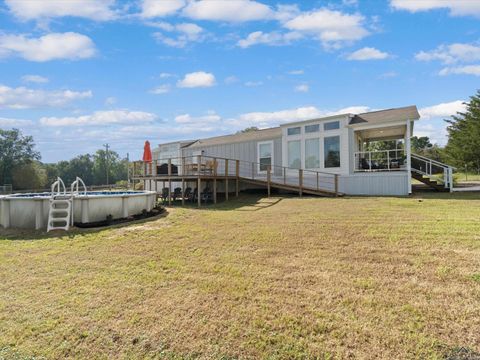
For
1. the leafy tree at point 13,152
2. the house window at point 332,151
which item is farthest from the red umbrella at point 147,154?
the leafy tree at point 13,152

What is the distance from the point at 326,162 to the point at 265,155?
3324 millimetres

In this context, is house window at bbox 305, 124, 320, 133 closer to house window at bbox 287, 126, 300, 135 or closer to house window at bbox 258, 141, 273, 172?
house window at bbox 287, 126, 300, 135

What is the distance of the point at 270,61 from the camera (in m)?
16.1

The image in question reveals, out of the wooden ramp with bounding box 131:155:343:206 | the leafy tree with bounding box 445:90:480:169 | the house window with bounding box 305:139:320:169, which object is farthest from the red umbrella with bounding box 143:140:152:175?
the leafy tree with bounding box 445:90:480:169

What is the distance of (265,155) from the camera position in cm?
1623

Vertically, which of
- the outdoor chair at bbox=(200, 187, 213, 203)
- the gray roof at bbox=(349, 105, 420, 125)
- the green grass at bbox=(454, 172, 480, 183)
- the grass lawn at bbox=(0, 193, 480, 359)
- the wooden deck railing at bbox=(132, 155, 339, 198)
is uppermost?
the gray roof at bbox=(349, 105, 420, 125)

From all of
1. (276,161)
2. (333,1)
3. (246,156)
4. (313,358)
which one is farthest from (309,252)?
(246,156)

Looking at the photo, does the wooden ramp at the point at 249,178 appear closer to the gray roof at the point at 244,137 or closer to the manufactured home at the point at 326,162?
the manufactured home at the point at 326,162

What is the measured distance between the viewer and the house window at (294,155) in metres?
15.0

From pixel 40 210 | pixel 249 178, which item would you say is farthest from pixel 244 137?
pixel 40 210

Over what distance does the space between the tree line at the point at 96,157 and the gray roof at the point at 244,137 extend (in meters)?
12.1

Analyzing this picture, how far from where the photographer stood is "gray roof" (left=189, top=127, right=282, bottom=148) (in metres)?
16.2

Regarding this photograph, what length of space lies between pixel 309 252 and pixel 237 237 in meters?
1.61

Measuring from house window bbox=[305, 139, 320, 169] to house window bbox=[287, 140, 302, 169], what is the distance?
0.37 metres
